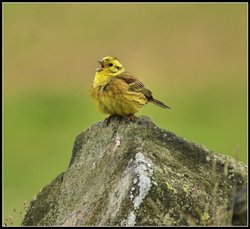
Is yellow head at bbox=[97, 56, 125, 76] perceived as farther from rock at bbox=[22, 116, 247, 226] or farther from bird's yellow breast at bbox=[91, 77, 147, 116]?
rock at bbox=[22, 116, 247, 226]

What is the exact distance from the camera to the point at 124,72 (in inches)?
385

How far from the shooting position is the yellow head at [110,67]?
9625 millimetres

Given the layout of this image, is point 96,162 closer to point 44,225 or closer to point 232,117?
point 44,225

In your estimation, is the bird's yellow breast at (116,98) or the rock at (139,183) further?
the bird's yellow breast at (116,98)

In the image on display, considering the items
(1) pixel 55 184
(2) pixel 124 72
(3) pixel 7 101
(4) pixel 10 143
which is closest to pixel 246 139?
(4) pixel 10 143

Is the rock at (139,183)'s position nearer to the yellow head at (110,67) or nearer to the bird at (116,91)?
the bird at (116,91)

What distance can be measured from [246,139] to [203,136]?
3.27ft

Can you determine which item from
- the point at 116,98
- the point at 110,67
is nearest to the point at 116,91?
the point at 116,98

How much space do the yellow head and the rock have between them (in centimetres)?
127

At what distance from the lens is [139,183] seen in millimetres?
7125

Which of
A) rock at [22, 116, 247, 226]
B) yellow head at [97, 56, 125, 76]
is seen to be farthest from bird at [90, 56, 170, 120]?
rock at [22, 116, 247, 226]

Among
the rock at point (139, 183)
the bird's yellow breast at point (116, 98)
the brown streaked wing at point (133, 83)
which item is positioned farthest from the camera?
the brown streaked wing at point (133, 83)

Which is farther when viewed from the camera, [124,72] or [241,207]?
[124,72]

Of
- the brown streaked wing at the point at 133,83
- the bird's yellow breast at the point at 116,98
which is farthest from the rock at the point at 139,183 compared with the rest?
the brown streaked wing at the point at 133,83
